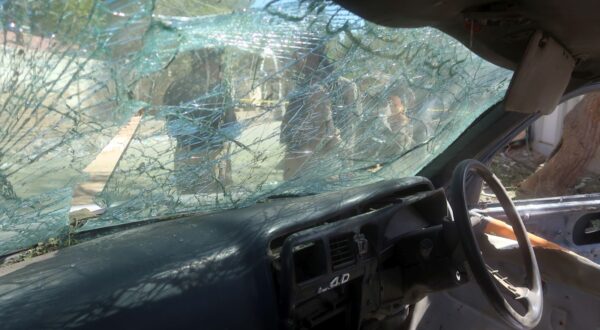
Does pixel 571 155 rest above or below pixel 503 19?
below

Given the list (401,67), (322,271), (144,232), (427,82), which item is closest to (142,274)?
(144,232)

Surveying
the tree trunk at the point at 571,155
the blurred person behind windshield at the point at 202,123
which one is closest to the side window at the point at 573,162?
the tree trunk at the point at 571,155

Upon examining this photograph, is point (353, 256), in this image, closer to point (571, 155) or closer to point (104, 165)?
point (104, 165)

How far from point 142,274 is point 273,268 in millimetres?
384

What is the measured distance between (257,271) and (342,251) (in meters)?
0.29

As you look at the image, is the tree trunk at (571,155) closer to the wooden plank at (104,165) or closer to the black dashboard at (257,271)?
the black dashboard at (257,271)

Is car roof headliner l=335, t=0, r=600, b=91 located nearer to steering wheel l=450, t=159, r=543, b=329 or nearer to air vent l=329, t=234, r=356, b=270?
steering wheel l=450, t=159, r=543, b=329

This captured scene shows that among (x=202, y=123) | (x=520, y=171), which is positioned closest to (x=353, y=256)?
(x=202, y=123)

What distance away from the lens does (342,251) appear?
1708 millimetres

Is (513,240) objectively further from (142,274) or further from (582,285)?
(142,274)

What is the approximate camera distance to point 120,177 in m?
2.01

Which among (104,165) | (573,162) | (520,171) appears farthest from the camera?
(520,171)

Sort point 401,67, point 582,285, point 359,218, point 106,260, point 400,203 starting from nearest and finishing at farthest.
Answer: point 106,260, point 359,218, point 400,203, point 582,285, point 401,67

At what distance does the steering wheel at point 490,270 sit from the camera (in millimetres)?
1684
